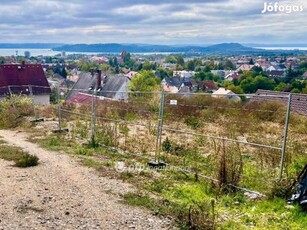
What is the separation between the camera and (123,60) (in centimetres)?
17225

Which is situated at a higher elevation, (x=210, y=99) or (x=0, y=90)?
(x=210, y=99)

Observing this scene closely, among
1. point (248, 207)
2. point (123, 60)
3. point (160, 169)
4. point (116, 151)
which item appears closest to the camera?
point (248, 207)

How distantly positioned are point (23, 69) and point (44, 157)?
33299 millimetres

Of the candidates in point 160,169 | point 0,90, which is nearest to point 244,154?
point 160,169

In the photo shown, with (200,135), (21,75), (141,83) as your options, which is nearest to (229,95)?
(200,135)

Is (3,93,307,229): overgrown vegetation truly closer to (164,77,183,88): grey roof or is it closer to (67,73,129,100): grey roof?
(67,73,129,100): grey roof

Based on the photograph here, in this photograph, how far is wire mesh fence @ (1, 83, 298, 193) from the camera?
21.9 ft

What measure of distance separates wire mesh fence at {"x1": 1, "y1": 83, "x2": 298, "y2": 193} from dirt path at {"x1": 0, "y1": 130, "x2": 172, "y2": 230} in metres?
1.73

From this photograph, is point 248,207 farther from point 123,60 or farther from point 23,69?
point 123,60

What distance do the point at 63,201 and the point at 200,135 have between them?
113 inches

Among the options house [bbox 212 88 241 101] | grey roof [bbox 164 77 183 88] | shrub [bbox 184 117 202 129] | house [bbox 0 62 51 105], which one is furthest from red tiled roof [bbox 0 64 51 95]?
grey roof [bbox 164 77 183 88]

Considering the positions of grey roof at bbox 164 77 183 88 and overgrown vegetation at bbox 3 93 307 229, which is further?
grey roof at bbox 164 77 183 88

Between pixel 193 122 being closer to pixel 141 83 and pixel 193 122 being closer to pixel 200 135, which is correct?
pixel 200 135

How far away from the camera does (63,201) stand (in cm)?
579
